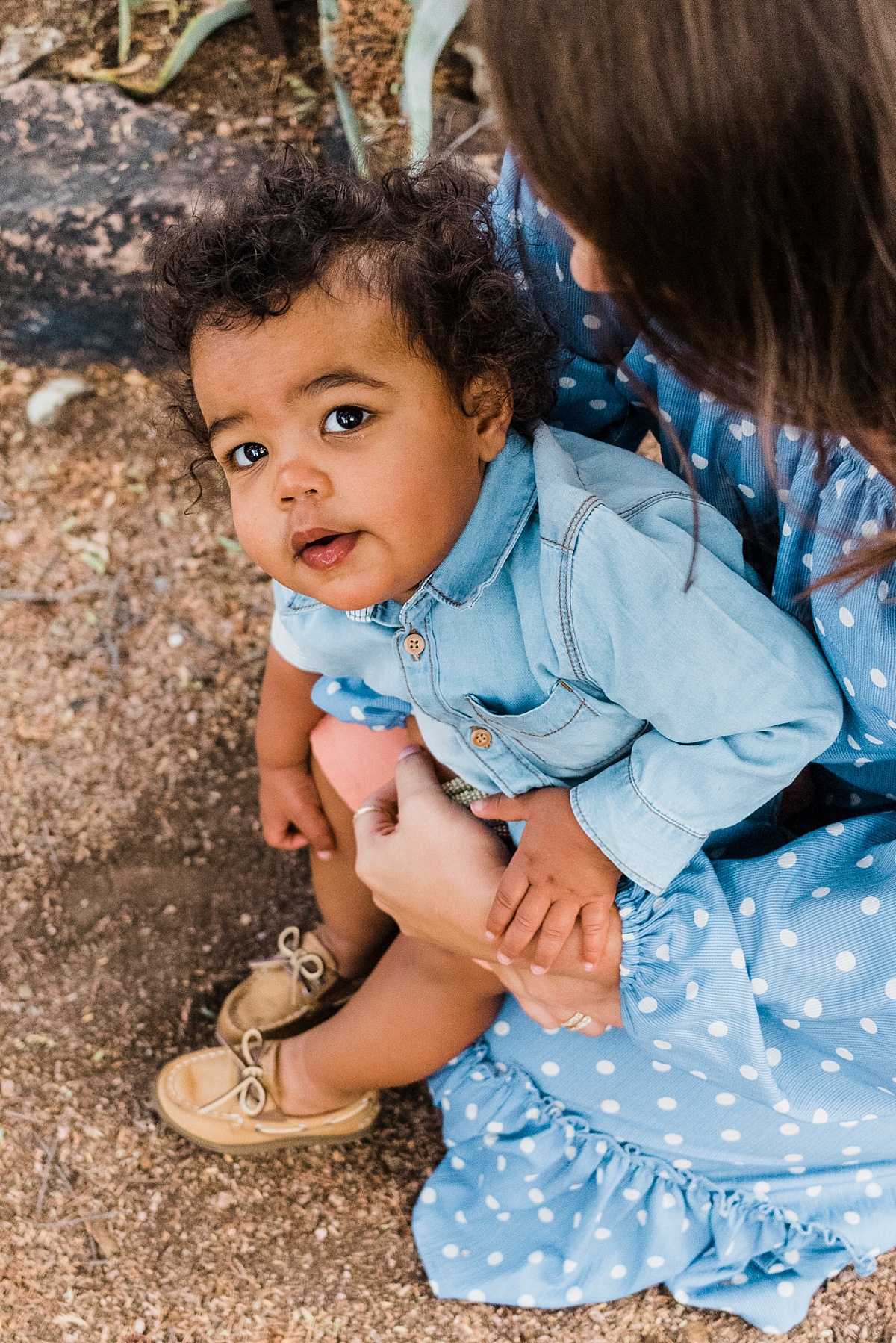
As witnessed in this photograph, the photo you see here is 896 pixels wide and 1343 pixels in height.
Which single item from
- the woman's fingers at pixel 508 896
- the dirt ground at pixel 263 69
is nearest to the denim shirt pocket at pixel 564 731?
the woman's fingers at pixel 508 896

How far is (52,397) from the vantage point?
2.40 m

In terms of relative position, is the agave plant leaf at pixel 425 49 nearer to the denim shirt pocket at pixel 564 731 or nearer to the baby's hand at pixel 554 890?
the denim shirt pocket at pixel 564 731

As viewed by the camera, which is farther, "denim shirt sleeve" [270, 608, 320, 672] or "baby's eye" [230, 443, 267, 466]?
"denim shirt sleeve" [270, 608, 320, 672]

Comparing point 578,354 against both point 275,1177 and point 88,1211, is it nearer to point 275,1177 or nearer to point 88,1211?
point 275,1177

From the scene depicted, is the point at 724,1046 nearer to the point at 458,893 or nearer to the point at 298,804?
the point at 458,893

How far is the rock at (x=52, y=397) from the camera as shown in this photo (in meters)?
2.38

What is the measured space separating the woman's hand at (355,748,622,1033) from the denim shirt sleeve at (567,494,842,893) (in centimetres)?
15

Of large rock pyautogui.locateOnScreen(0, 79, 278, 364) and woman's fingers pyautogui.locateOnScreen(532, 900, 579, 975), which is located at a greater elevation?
large rock pyautogui.locateOnScreen(0, 79, 278, 364)

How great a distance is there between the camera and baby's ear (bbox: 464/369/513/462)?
1184 mm

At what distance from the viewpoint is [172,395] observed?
1.34 m

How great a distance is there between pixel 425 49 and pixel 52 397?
110 cm

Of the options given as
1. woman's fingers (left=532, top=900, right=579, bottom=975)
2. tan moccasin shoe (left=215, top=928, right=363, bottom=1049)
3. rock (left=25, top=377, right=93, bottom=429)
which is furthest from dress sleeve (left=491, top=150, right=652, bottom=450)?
rock (left=25, top=377, right=93, bottom=429)

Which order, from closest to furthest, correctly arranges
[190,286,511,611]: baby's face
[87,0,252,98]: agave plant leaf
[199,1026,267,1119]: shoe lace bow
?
[190,286,511,611]: baby's face, [199,1026,267,1119]: shoe lace bow, [87,0,252,98]: agave plant leaf

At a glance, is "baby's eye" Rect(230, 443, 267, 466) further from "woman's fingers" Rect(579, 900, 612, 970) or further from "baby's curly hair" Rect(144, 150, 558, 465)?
"woman's fingers" Rect(579, 900, 612, 970)
